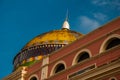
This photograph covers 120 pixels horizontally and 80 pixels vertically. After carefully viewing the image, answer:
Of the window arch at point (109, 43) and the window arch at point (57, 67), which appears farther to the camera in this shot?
the window arch at point (57, 67)

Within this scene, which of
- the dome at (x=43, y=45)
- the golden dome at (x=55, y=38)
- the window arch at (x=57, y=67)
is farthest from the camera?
the golden dome at (x=55, y=38)

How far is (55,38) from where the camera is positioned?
42.3m

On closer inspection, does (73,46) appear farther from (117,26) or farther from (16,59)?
(16,59)

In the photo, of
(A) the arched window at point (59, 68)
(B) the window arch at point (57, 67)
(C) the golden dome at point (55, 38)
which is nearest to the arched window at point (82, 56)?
(B) the window arch at point (57, 67)

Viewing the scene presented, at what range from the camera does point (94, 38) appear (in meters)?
26.9

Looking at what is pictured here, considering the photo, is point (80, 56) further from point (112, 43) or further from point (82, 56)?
point (112, 43)

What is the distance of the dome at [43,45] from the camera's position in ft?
137

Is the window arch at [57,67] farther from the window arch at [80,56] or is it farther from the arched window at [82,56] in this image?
the arched window at [82,56]

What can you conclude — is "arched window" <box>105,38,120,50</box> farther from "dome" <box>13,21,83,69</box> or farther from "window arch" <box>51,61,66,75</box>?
"dome" <box>13,21,83,69</box>

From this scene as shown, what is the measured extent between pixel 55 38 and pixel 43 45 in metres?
1.90

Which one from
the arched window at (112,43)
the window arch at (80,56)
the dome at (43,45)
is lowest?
the arched window at (112,43)

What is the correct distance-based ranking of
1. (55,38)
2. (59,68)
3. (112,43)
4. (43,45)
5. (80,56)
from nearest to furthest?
1. (112,43)
2. (80,56)
3. (59,68)
4. (43,45)
5. (55,38)

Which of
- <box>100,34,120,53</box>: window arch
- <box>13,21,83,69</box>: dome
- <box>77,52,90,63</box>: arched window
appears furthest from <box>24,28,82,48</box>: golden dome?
<box>100,34,120,53</box>: window arch

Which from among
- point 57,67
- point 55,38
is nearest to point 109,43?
point 57,67
